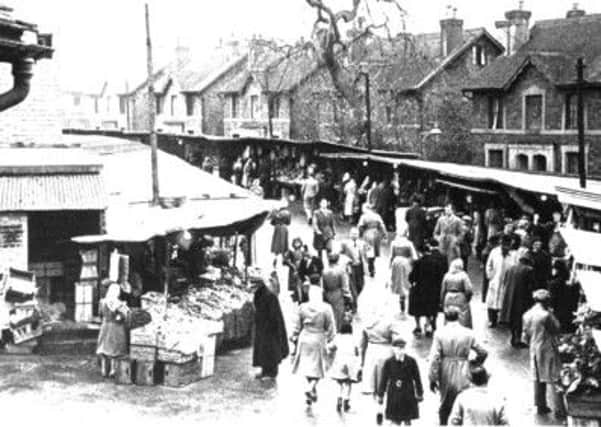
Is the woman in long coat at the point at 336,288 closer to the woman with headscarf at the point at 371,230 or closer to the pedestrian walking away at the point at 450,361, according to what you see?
the pedestrian walking away at the point at 450,361

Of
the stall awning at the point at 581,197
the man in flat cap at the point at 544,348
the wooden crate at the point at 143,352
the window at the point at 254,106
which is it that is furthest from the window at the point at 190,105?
the man in flat cap at the point at 544,348

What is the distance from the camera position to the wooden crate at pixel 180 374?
13.4 m

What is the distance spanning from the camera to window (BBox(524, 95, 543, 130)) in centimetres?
4169

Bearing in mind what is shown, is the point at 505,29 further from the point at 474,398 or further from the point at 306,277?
the point at 474,398

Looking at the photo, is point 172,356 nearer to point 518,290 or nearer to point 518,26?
point 518,290

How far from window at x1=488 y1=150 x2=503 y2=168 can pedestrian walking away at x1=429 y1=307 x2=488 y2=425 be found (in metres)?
35.0

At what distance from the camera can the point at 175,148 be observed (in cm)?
4538

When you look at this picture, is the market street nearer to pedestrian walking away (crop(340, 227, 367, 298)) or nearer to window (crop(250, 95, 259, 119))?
pedestrian walking away (crop(340, 227, 367, 298))

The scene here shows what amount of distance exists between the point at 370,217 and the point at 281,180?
15907mm

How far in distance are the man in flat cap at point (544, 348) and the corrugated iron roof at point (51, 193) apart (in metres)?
8.41

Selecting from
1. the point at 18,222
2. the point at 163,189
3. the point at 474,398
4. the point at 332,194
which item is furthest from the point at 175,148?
the point at 474,398

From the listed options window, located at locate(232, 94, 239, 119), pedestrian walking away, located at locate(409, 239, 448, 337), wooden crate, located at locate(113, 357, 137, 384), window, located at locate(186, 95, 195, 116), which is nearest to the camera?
wooden crate, located at locate(113, 357, 137, 384)

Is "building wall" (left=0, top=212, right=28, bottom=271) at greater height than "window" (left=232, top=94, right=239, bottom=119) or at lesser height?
lesser

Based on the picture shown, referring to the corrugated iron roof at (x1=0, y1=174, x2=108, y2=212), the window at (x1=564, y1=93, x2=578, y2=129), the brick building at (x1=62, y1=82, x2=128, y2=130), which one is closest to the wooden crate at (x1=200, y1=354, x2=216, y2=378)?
the corrugated iron roof at (x1=0, y1=174, x2=108, y2=212)
